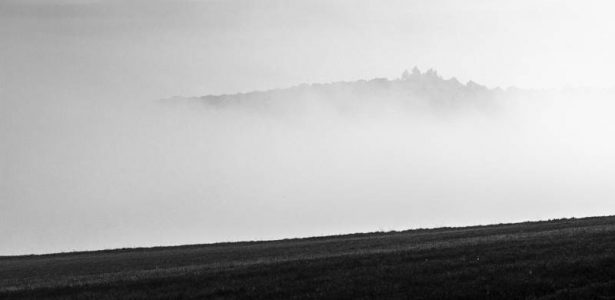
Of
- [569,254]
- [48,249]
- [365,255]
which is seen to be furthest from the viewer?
[48,249]

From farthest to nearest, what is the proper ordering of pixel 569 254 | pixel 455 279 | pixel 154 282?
1. pixel 154 282
2. pixel 569 254
3. pixel 455 279

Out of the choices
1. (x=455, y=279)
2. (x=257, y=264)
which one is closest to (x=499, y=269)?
(x=455, y=279)

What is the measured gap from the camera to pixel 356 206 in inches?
6624

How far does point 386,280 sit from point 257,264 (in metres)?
12.1

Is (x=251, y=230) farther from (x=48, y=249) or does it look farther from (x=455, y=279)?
(x=455, y=279)

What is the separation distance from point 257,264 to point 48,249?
97343mm

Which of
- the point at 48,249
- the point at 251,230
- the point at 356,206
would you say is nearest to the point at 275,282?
the point at 251,230

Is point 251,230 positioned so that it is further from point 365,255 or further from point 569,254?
point 569,254

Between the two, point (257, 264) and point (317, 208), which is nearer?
point (257, 264)

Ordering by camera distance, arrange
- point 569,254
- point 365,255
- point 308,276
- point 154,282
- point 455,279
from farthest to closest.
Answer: point 365,255 → point 154,282 → point 308,276 → point 569,254 → point 455,279

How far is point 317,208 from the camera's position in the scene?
170m

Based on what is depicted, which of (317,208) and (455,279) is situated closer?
(455,279)

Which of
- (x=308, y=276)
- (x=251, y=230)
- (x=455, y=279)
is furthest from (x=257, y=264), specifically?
(x=251, y=230)

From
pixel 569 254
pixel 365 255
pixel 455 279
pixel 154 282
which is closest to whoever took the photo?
pixel 455 279
